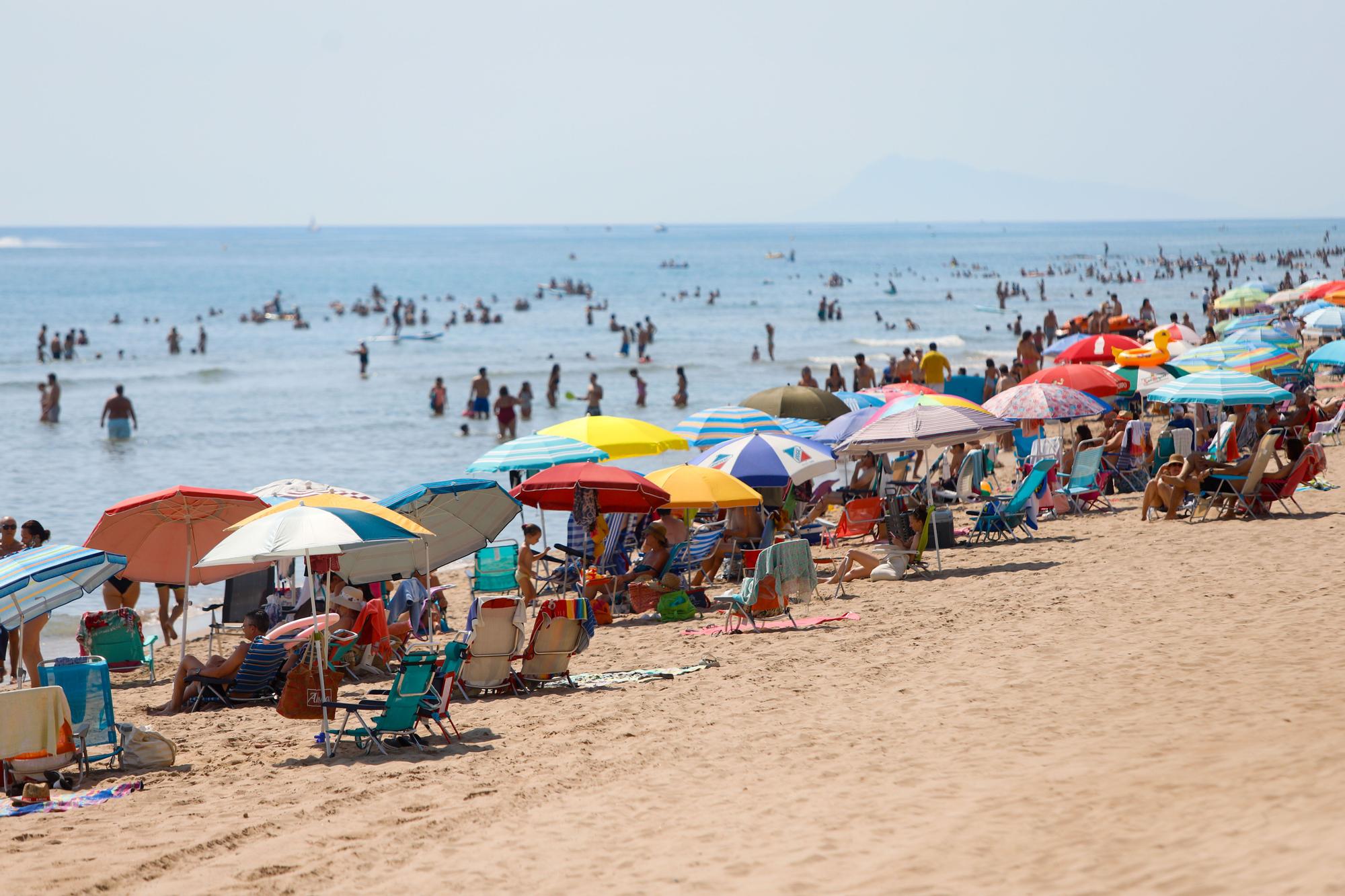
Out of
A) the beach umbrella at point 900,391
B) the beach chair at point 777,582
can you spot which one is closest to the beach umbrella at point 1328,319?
the beach umbrella at point 900,391

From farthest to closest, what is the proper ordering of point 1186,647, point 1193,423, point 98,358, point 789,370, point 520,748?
1. point 98,358
2. point 789,370
3. point 1193,423
4. point 1186,647
5. point 520,748

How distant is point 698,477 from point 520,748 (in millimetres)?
4071

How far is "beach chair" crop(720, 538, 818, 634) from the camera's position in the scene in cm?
957

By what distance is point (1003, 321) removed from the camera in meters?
54.0

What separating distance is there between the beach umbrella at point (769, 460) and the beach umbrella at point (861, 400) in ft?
14.9

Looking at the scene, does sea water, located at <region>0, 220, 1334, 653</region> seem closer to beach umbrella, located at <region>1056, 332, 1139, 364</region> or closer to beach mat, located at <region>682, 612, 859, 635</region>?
beach mat, located at <region>682, 612, 859, 635</region>

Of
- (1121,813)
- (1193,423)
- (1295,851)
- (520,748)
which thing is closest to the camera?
(1295,851)

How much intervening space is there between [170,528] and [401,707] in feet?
9.51

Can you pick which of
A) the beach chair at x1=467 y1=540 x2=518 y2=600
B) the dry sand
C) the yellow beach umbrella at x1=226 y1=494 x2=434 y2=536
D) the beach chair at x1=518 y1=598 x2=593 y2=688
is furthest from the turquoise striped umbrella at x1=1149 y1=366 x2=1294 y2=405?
the yellow beach umbrella at x1=226 y1=494 x2=434 y2=536

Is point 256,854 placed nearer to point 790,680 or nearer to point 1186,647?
point 790,680

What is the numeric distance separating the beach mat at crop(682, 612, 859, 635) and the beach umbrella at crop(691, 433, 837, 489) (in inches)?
69.0

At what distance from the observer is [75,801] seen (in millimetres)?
6262

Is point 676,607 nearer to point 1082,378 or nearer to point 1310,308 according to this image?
point 1082,378

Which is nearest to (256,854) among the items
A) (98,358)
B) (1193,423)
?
(1193,423)
